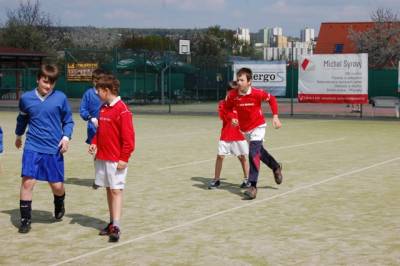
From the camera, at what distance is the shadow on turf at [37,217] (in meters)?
8.52

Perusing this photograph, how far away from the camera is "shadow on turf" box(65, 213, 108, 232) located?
328 inches

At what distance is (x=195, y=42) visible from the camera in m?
111

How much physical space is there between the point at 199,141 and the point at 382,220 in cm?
1088

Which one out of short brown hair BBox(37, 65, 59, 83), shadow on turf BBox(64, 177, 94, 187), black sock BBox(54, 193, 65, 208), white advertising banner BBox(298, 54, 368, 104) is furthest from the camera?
white advertising banner BBox(298, 54, 368, 104)

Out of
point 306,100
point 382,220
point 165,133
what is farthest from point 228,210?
point 306,100

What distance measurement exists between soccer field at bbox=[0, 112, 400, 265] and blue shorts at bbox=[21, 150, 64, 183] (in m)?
0.59

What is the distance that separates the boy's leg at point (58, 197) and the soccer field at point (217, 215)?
13 centimetres

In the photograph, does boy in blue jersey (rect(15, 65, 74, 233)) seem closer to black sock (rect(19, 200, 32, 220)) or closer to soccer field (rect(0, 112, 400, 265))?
black sock (rect(19, 200, 32, 220))

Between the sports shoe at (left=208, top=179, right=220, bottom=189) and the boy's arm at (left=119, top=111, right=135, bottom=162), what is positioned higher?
the boy's arm at (left=119, top=111, right=135, bottom=162)

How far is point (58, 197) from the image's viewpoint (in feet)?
27.7

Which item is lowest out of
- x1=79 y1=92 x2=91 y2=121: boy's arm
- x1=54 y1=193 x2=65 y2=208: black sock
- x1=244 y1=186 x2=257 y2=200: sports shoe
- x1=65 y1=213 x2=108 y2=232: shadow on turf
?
x1=65 y1=213 x2=108 y2=232: shadow on turf

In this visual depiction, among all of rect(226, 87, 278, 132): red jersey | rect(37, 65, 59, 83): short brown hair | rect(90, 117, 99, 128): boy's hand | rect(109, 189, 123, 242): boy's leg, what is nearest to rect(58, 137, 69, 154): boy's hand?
rect(37, 65, 59, 83): short brown hair

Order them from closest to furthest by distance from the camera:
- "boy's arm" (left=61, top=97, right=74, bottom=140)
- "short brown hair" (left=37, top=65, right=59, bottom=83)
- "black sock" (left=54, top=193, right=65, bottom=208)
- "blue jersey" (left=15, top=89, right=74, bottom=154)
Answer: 1. "short brown hair" (left=37, top=65, right=59, bottom=83)
2. "blue jersey" (left=15, top=89, right=74, bottom=154)
3. "boy's arm" (left=61, top=97, right=74, bottom=140)
4. "black sock" (left=54, top=193, right=65, bottom=208)

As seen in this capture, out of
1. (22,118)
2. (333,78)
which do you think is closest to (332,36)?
(333,78)
